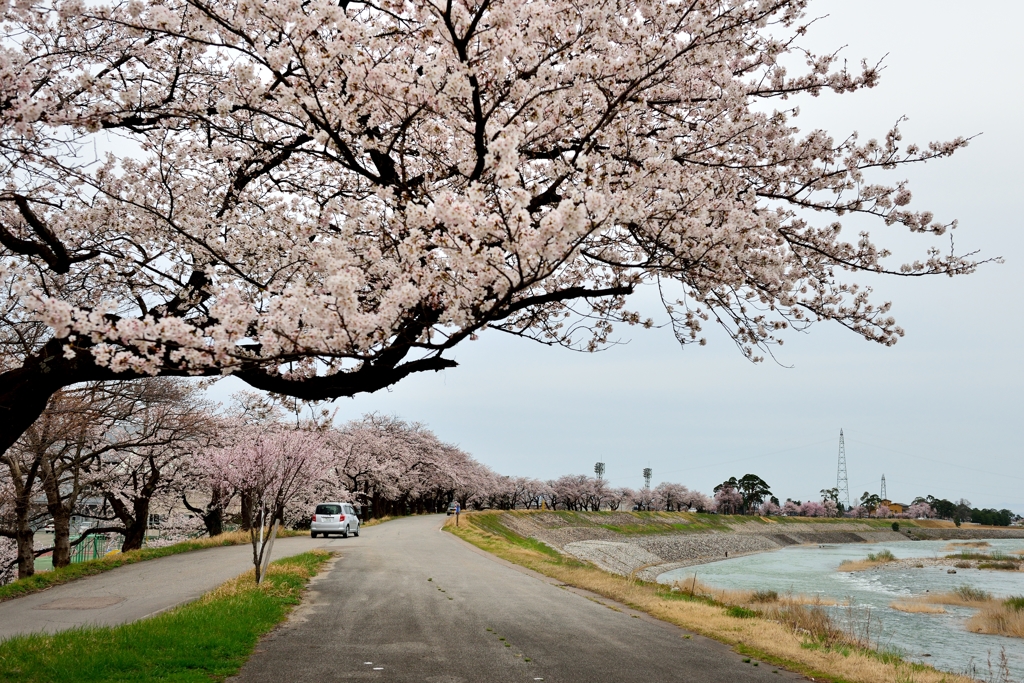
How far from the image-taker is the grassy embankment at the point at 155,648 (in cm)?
736

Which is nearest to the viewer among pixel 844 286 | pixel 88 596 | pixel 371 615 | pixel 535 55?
pixel 535 55

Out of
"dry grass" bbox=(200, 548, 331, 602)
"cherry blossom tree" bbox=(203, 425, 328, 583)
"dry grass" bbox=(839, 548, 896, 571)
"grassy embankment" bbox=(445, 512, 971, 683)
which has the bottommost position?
"dry grass" bbox=(839, 548, 896, 571)

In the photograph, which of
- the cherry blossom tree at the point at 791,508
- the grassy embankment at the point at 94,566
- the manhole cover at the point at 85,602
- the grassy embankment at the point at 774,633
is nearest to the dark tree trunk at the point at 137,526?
the grassy embankment at the point at 94,566

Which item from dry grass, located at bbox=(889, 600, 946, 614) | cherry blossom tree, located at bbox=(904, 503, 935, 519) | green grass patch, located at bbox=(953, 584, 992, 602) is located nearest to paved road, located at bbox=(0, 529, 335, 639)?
dry grass, located at bbox=(889, 600, 946, 614)

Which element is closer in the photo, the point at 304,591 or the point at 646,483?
the point at 304,591

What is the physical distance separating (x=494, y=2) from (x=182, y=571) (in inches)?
738

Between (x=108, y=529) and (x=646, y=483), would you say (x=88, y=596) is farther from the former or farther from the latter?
(x=646, y=483)

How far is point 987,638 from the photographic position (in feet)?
70.6

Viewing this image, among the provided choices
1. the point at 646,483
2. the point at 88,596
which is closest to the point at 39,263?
the point at 88,596

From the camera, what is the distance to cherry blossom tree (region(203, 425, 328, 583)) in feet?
48.2

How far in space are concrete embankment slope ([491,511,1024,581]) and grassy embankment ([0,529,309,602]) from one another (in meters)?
22.2

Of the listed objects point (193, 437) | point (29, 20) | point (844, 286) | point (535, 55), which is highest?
point (29, 20)

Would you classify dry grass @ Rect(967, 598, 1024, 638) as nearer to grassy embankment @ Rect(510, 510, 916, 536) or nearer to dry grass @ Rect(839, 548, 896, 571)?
dry grass @ Rect(839, 548, 896, 571)

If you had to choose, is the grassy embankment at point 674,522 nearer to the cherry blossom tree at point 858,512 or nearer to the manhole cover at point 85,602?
the manhole cover at point 85,602
